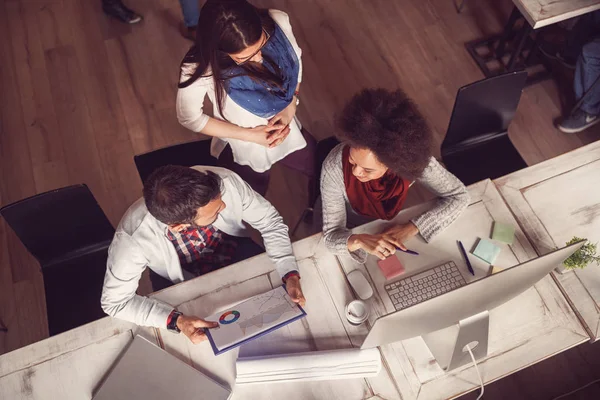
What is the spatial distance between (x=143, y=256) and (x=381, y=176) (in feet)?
3.07

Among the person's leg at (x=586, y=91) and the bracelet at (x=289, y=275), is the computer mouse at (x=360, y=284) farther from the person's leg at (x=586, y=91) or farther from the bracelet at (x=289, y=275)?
the person's leg at (x=586, y=91)

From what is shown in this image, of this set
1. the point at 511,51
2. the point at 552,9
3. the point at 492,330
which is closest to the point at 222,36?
the point at 492,330

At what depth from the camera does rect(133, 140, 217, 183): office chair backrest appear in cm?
221

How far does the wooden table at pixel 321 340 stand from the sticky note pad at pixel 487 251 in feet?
0.12

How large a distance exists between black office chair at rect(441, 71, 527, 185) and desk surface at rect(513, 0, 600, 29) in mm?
472

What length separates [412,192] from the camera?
2863 millimetres

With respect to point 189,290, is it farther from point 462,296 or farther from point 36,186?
point 36,186

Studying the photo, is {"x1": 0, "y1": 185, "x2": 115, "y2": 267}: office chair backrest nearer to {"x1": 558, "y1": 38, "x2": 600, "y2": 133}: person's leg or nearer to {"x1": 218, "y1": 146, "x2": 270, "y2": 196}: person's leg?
{"x1": 218, "y1": 146, "x2": 270, "y2": 196}: person's leg

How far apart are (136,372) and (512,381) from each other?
1.80 m

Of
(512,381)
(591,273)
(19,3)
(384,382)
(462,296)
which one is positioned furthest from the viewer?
(19,3)

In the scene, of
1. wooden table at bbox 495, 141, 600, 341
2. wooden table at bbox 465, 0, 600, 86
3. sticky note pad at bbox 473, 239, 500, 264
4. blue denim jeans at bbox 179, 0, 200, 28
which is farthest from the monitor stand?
blue denim jeans at bbox 179, 0, 200, 28

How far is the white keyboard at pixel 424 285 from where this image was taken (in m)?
1.75

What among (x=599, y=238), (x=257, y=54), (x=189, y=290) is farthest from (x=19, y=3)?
(x=599, y=238)

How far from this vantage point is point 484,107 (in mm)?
2248
